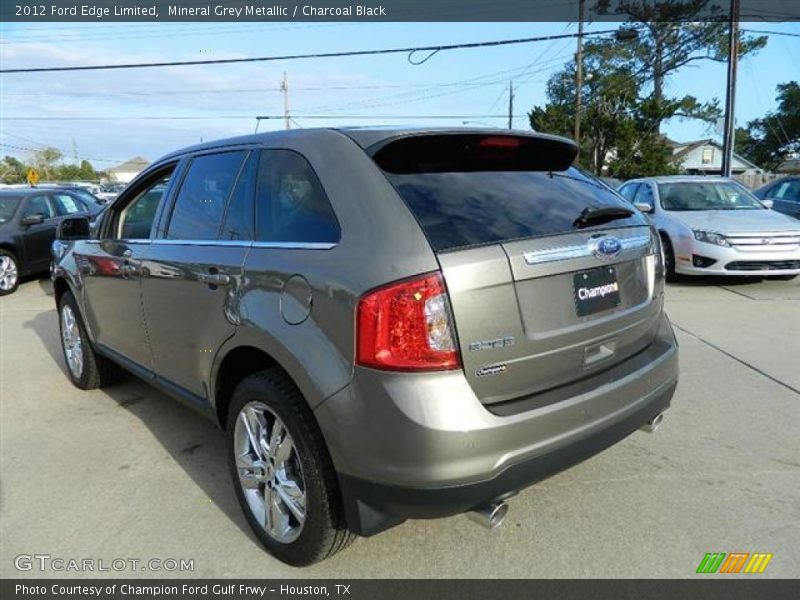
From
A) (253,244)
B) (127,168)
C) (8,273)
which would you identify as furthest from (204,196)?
(127,168)

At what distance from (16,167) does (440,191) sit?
99048mm

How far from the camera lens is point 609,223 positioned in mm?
2656

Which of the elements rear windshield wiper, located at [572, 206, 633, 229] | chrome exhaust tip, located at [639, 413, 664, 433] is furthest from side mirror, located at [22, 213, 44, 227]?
chrome exhaust tip, located at [639, 413, 664, 433]

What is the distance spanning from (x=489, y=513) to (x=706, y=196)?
9083mm

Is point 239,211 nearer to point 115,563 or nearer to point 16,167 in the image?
point 115,563

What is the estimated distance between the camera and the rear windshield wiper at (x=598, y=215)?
2547 millimetres

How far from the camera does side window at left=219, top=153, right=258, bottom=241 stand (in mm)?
2805

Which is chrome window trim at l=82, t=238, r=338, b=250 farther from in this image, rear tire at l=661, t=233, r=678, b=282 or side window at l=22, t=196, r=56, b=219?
side window at l=22, t=196, r=56, b=219

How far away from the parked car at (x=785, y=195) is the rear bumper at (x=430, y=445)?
1045cm

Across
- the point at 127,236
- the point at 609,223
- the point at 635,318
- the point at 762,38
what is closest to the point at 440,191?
the point at 609,223

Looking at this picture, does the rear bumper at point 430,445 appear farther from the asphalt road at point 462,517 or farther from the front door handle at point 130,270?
the front door handle at point 130,270

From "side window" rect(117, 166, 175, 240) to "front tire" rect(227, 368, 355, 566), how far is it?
5.21 feet

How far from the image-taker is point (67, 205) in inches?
472

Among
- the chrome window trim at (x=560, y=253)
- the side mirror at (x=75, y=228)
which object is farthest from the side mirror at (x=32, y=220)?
the chrome window trim at (x=560, y=253)
